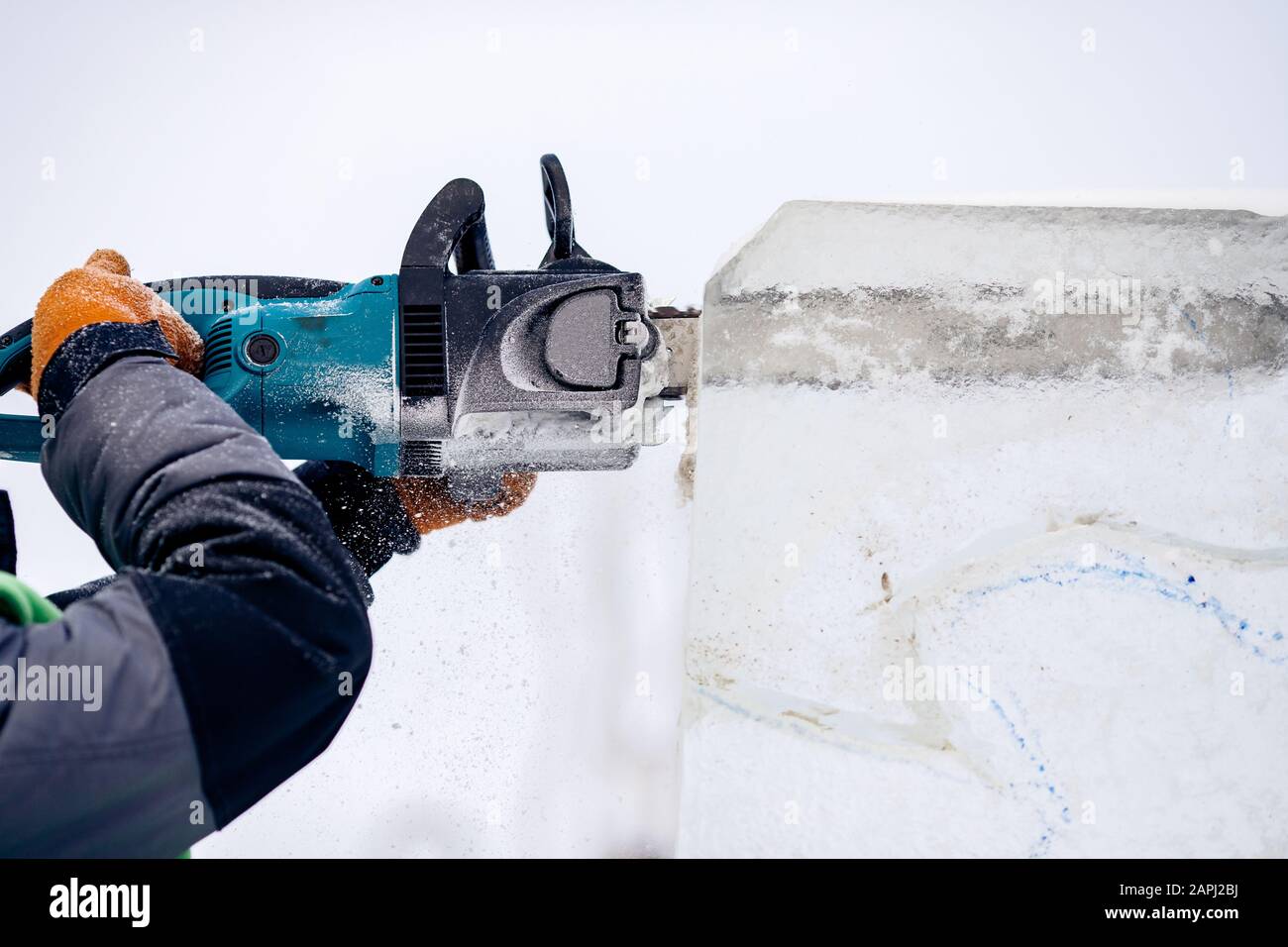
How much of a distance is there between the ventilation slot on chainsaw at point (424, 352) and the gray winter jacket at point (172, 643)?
36 centimetres

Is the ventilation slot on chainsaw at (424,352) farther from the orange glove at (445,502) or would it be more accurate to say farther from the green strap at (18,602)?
the green strap at (18,602)

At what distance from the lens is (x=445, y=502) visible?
4.42 ft

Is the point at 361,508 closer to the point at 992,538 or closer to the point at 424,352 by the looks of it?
the point at 424,352

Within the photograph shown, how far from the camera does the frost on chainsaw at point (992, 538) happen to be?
1.30 metres

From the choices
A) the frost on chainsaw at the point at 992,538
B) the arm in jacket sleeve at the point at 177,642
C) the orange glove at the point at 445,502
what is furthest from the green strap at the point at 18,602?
the frost on chainsaw at the point at 992,538

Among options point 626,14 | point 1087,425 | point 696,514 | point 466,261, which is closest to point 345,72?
point 626,14

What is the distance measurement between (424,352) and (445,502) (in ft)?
0.84

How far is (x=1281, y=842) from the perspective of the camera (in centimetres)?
128

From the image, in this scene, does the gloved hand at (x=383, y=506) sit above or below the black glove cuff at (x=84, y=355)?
Result: below

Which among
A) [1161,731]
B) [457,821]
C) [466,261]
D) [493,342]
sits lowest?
[457,821]

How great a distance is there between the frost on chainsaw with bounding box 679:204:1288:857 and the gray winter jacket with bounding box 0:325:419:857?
71 centimetres

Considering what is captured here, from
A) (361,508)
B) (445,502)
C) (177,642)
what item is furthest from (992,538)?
(177,642)

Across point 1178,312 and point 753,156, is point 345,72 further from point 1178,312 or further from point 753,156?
point 1178,312

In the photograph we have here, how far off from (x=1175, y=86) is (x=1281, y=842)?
134 centimetres
